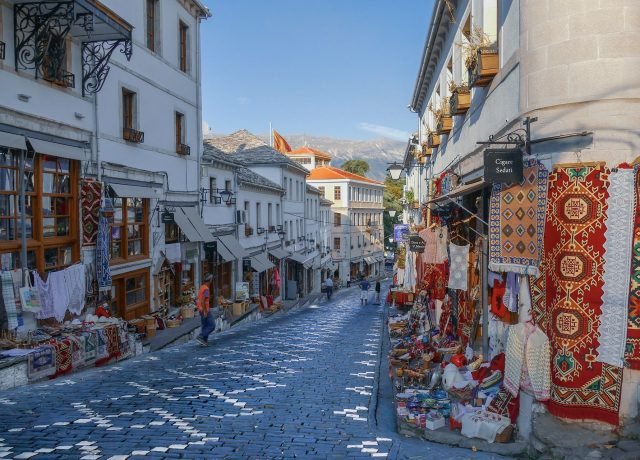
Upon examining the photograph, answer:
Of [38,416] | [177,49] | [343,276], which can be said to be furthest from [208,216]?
[343,276]

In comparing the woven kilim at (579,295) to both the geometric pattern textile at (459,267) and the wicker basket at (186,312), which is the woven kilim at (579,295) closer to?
the geometric pattern textile at (459,267)

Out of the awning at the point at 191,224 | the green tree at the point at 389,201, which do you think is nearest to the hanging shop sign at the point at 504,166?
the awning at the point at 191,224

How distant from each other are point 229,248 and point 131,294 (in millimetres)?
6929

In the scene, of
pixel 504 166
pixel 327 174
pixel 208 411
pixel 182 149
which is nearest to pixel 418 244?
pixel 504 166

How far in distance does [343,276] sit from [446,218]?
48.3 meters

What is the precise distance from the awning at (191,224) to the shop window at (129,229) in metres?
1.51

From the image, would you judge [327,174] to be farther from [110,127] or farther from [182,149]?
[110,127]

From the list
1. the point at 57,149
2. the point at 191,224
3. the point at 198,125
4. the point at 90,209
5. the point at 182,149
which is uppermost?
the point at 198,125

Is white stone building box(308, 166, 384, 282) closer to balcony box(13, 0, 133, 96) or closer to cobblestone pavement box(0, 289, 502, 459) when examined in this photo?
balcony box(13, 0, 133, 96)

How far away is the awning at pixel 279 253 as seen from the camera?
32.1 metres

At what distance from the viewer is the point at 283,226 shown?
35.6 m

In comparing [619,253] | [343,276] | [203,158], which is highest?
[203,158]

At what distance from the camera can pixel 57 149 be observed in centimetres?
1230

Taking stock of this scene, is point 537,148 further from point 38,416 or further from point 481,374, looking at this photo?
point 38,416
